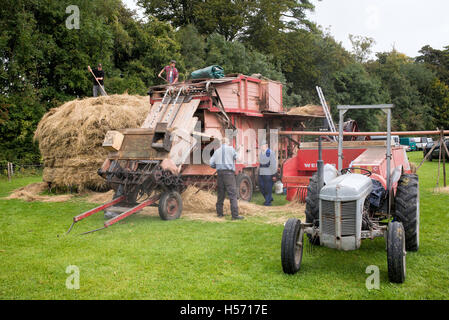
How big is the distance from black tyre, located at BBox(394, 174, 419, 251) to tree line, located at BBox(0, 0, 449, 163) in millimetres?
11192

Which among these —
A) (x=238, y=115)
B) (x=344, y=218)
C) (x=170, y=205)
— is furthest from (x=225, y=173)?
(x=344, y=218)

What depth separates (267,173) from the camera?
1061cm

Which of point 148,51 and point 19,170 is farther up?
point 148,51

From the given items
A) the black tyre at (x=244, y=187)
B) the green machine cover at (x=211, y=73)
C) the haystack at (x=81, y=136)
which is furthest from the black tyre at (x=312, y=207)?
the haystack at (x=81, y=136)

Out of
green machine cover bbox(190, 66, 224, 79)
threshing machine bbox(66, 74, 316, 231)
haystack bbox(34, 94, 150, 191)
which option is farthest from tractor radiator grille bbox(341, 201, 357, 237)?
haystack bbox(34, 94, 150, 191)

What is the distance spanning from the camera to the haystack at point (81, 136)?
12.0 metres

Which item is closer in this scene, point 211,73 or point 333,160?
point 333,160

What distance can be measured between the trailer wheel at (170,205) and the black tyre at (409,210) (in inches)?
179

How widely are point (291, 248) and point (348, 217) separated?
30.5 inches

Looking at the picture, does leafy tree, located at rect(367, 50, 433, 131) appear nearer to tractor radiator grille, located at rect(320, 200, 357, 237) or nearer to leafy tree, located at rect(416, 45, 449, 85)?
leafy tree, located at rect(416, 45, 449, 85)

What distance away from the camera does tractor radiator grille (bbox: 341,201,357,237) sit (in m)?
4.77

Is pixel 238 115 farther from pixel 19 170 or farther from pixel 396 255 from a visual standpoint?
pixel 19 170

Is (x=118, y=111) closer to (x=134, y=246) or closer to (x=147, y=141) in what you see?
(x=147, y=141)
